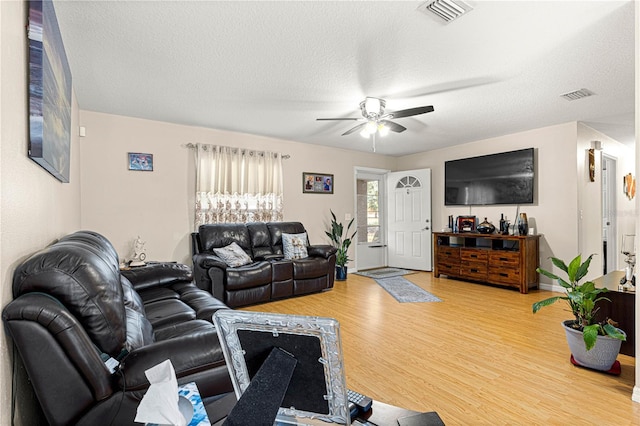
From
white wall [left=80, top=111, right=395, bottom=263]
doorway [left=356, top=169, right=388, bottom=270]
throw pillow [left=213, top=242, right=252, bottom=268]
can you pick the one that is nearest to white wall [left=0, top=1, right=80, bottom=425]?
throw pillow [left=213, top=242, right=252, bottom=268]

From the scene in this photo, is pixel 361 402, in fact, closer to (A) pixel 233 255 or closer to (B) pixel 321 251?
(A) pixel 233 255

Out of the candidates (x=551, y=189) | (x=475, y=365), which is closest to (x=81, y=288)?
(x=475, y=365)

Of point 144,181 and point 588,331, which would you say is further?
point 144,181

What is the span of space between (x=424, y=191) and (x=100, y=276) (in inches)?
233

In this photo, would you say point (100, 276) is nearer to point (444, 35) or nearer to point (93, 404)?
point (93, 404)

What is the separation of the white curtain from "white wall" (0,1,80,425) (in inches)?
122

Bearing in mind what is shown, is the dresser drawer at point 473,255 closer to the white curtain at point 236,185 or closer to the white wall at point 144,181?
the white curtain at point 236,185

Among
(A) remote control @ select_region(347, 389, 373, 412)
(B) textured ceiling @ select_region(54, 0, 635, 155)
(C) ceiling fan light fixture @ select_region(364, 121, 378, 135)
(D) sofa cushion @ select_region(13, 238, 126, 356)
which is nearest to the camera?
(A) remote control @ select_region(347, 389, 373, 412)

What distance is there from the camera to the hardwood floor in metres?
1.86

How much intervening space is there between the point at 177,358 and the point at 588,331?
8.27ft

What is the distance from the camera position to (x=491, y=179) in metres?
5.32

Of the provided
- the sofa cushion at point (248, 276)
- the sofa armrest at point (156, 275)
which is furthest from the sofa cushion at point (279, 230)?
the sofa armrest at point (156, 275)

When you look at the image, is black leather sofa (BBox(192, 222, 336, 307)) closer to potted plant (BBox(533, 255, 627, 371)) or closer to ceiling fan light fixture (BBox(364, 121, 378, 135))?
ceiling fan light fixture (BBox(364, 121, 378, 135))

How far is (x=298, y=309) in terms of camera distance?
153 inches
